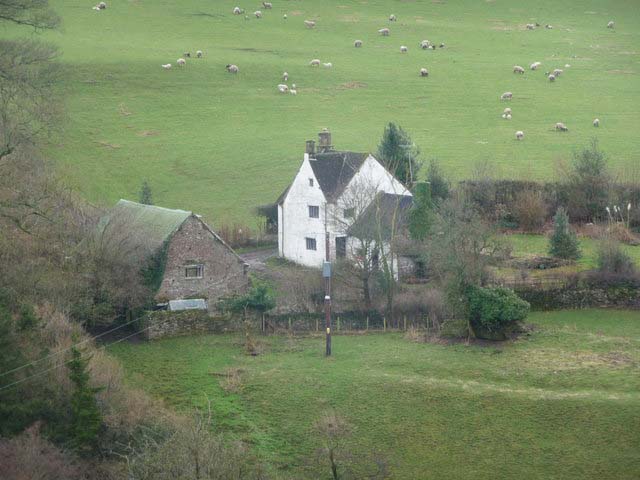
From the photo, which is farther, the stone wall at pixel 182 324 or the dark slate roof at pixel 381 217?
the dark slate roof at pixel 381 217

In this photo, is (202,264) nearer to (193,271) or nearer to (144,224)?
(193,271)

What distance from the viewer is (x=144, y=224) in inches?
1864

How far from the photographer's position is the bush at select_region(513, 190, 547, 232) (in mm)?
61344

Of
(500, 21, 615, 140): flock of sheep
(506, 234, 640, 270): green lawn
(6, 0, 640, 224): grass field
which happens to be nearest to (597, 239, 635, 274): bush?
(506, 234, 640, 270): green lawn

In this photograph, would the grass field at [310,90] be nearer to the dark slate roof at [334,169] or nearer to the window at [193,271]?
the dark slate roof at [334,169]

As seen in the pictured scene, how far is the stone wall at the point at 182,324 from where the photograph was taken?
4147 centimetres

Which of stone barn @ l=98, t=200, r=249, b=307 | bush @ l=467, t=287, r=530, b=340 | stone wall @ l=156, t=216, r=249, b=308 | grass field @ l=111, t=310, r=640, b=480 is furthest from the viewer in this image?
stone wall @ l=156, t=216, r=249, b=308

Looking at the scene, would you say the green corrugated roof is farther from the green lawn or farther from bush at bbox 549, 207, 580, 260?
bush at bbox 549, 207, 580, 260

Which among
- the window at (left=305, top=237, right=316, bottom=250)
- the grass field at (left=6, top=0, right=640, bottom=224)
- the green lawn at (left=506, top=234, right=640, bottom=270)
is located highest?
the grass field at (left=6, top=0, right=640, bottom=224)

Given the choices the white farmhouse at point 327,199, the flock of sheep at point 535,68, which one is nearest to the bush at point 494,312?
the white farmhouse at point 327,199

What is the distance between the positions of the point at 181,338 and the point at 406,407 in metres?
11.7

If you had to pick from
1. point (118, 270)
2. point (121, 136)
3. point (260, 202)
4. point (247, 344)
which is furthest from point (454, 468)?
point (121, 136)

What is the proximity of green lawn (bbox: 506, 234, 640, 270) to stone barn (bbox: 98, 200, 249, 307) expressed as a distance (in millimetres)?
17013

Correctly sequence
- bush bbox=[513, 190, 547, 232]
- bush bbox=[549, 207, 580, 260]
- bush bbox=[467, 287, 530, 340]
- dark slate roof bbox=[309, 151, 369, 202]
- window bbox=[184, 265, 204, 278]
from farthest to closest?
bush bbox=[513, 190, 547, 232]
dark slate roof bbox=[309, 151, 369, 202]
bush bbox=[549, 207, 580, 260]
window bbox=[184, 265, 204, 278]
bush bbox=[467, 287, 530, 340]
